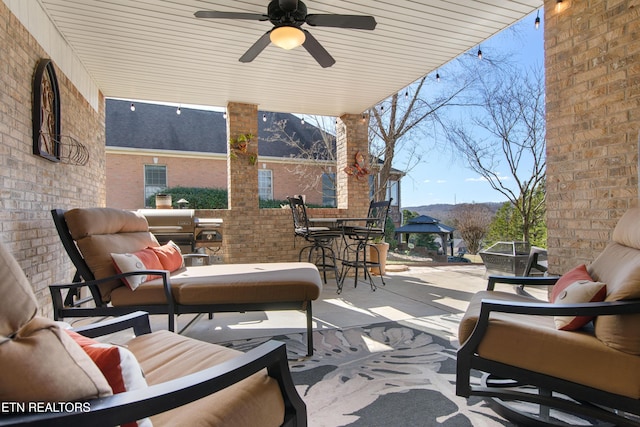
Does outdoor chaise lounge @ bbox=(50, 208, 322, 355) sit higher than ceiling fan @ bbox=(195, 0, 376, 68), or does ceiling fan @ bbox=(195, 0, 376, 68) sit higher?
ceiling fan @ bbox=(195, 0, 376, 68)

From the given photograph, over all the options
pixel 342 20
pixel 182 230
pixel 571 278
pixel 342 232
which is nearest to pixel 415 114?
pixel 342 232

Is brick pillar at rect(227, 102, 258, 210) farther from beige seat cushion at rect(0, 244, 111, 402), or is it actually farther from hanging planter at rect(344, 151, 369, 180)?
beige seat cushion at rect(0, 244, 111, 402)

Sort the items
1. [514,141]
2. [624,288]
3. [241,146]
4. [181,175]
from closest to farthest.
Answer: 1. [624,288]
2. [241,146]
3. [514,141]
4. [181,175]

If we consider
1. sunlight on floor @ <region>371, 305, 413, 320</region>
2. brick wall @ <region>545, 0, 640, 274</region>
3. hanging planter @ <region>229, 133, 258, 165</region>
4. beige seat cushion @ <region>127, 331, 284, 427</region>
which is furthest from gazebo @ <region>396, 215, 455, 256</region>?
beige seat cushion @ <region>127, 331, 284, 427</region>

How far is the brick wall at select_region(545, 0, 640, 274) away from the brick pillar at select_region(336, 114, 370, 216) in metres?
3.67

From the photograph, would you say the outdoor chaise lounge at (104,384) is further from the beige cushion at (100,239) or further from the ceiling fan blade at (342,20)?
the ceiling fan blade at (342,20)

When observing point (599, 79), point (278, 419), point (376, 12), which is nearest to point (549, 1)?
point (599, 79)

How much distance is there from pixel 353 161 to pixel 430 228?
4195 millimetres

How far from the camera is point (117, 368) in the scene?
873mm

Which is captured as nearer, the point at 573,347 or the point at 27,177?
the point at 573,347

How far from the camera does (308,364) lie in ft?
7.91

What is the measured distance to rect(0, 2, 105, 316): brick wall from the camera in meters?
2.36

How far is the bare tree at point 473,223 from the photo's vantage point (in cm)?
837

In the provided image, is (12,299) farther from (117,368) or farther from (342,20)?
(342,20)
